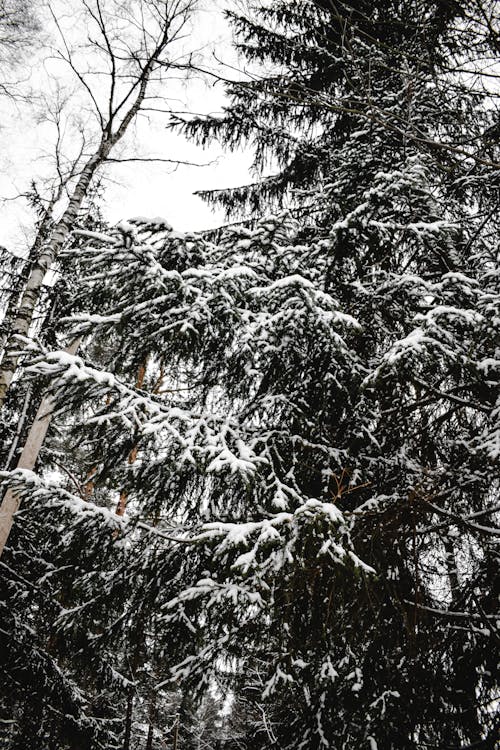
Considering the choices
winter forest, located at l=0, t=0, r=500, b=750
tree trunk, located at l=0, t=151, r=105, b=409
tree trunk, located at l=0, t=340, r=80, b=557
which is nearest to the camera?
winter forest, located at l=0, t=0, r=500, b=750

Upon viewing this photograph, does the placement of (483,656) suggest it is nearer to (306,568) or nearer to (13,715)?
(306,568)

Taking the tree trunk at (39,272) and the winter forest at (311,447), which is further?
the tree trunk at (39,272)

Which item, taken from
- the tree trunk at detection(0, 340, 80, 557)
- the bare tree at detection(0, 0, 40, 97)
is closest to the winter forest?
the tree trunk at detection(0, 340, 80, 557)

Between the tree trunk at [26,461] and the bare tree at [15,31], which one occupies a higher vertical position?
the bare tree at [15,31]

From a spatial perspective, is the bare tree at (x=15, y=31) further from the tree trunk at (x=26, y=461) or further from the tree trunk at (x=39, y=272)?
the tree trunk at (x=26, y=461)

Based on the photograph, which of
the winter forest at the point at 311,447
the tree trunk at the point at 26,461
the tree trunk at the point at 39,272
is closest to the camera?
the winter forest at the point at 311,447

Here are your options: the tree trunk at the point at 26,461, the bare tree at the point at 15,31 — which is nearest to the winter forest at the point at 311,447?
the tree trunk at the point at 26,461

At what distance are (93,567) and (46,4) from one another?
27.9 feet

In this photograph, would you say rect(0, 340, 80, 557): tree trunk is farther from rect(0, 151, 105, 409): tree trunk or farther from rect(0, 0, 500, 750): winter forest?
rect(0, 0, 500, 750): winter forest

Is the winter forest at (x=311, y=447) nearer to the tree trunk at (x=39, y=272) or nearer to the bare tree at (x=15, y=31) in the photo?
the tree trunk at (x=39, y=272)

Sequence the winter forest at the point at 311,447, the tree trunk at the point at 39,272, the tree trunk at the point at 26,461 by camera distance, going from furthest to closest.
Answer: the tree trunk at the point at 39,272
the tree trunk at the point at 26,461
the winter forest at the point at 311,447

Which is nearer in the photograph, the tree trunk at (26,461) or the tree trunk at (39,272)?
the tree trunk at (26,461)

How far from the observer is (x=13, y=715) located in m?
7.09

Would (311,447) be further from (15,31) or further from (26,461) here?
(15,31)
